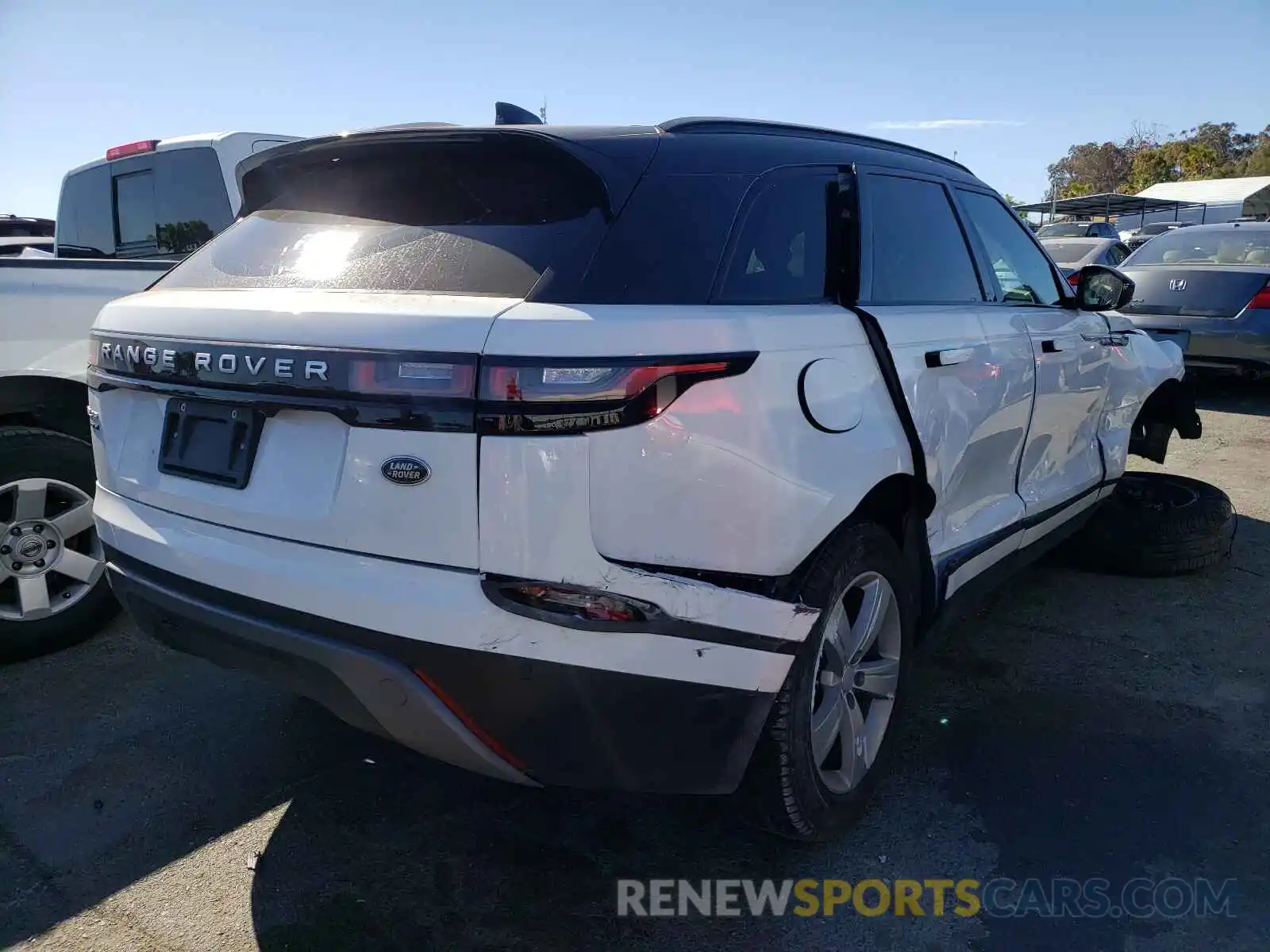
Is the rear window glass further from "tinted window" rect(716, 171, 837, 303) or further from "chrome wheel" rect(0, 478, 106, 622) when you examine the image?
"chrome wheel" rect(0, 478, 106, 622)

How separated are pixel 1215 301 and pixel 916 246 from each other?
23.5ft

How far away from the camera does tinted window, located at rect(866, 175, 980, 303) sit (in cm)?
282

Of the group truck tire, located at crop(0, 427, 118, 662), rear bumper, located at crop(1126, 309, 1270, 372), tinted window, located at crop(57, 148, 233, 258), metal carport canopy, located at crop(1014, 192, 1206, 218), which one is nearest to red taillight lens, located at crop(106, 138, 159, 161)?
tinted window, located at crop(57, 148, 233, 258)

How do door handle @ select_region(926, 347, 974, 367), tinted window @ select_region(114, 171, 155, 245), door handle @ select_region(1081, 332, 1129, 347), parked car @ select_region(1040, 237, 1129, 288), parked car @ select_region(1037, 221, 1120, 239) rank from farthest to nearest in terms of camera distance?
parked car @ select_region(1037, 221, 1120, 239) → parked car @ select_region(1040, 237, 1129, 288) → tinted window @ select_region(114, 171, 155, 245) → door handle @ select_region(1081, 332, 1129, 347) → door handle @ select_region(926, 347, 974, 367)

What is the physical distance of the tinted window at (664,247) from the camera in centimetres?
197

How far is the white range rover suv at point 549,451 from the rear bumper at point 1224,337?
710 centimetres

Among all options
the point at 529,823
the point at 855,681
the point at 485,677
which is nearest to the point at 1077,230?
the point at 855,681

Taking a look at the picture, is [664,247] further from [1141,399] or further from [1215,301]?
[1215,301]

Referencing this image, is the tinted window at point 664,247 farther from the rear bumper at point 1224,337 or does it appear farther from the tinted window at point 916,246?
the rear bumper at point 1224,337

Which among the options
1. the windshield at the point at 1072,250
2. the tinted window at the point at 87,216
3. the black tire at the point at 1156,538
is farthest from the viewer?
the windshield at the point at 1072,250

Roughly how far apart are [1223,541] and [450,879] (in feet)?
13.5

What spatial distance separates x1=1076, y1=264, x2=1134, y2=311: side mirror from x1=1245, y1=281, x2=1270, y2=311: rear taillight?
213 inches

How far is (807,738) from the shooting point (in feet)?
7.60

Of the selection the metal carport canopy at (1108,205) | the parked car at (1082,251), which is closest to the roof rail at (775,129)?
the parked car at (1082,251)
